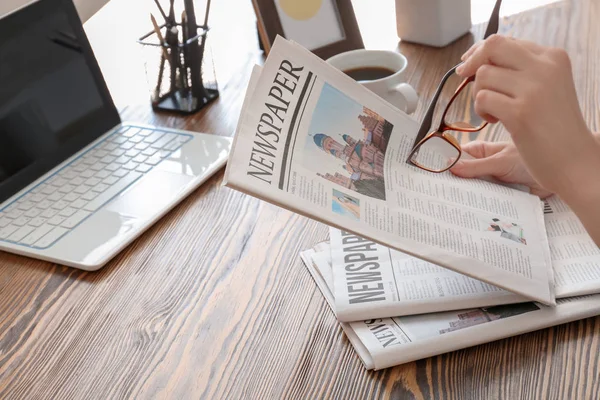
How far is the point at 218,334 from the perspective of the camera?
76 centimetres

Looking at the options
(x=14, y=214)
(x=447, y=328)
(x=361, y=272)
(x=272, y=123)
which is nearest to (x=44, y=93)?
(x=14, y=214)

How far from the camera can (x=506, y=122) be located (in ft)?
2.39

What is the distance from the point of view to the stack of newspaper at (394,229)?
0.70 metres

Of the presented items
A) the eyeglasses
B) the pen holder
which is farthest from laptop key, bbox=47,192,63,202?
the eyeglasses

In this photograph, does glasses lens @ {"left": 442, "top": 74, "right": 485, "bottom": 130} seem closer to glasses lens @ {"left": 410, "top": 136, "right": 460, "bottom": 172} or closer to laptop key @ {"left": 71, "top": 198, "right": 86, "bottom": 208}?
glasses lens @ {"left": 410, "top": 136, "right": 460, "bottom": 172}

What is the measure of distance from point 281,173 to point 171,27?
2.02 feet

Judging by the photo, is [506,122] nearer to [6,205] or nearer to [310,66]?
[310,66]

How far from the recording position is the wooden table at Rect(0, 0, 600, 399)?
2.24 feet

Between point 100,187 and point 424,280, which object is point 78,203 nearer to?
Result: point 100,187

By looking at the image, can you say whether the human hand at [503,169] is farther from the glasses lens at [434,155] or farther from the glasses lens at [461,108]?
the glasses lens at [461,108]

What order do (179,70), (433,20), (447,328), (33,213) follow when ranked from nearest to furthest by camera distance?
(447,328) → (33,213) → (179,70) → (433,20)

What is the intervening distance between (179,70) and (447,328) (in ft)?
2.46

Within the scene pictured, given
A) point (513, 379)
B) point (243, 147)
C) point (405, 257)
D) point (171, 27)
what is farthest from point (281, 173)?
point (171, 27)

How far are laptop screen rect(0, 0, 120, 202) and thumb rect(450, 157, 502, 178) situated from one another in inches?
24.4
